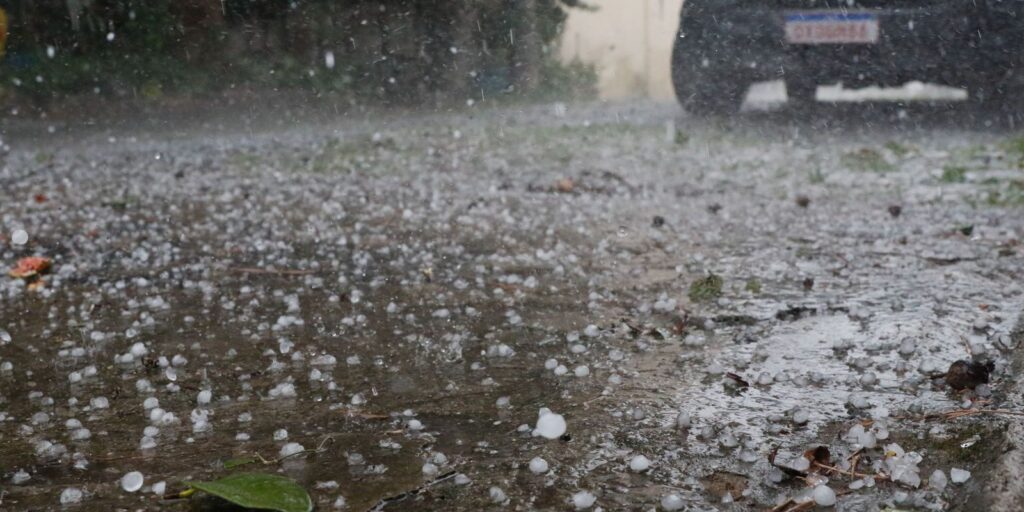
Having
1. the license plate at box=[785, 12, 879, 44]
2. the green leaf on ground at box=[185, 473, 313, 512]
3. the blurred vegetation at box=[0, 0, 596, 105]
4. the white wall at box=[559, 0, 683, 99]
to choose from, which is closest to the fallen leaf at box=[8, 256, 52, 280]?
the green leaf on ground at box=[185, 473, 313, 512]

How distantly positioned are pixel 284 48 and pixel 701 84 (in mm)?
3538

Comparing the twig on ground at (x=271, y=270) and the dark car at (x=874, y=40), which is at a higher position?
the dark car at (x=874, y=40)

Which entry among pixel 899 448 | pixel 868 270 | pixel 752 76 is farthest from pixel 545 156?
pixel 899 448

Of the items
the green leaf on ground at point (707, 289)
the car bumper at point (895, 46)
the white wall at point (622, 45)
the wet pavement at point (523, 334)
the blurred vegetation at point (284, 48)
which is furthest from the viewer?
the white wall at point (622, 45)

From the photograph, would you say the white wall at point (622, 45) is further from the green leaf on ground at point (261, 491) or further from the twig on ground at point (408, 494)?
the green leaf on ground at point (261, 491)

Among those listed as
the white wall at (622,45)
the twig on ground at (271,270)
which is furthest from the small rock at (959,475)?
the white wall at (622,45)

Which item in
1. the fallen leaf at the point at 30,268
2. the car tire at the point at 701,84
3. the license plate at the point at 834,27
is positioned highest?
the license plate at the point at 834,27

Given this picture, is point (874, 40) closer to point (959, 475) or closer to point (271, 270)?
point (271, 270)

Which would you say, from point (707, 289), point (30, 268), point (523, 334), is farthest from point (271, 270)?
point (707, 289)

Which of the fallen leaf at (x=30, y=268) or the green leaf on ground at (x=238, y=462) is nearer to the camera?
the green leaf on ground at (x=238, y=462)

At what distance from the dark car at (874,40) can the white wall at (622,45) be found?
249 cm

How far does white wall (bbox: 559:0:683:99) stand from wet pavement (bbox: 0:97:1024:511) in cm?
414

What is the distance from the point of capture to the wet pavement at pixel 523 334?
1.37 meters

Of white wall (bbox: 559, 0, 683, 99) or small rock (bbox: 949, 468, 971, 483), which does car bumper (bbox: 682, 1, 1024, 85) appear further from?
small rock (bbox: 949, 468, 971, 483)
